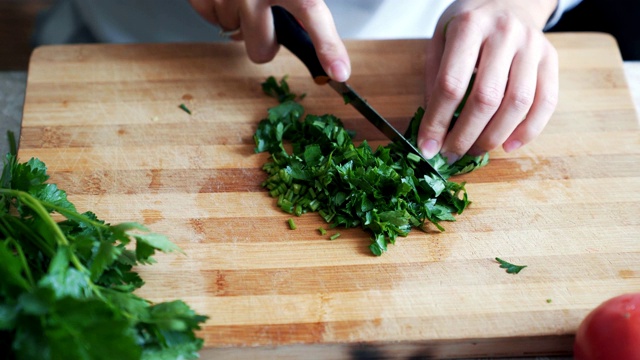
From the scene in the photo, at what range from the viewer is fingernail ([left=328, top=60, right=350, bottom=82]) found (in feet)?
6.43

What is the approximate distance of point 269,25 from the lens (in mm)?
2074

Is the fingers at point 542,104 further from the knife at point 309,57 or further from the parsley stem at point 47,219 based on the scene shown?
the parsley stem at point 47,219

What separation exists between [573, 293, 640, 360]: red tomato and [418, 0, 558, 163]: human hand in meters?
0.60

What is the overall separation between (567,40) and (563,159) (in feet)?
1.82

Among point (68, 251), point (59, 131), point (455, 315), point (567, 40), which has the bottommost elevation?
point (59, 131)

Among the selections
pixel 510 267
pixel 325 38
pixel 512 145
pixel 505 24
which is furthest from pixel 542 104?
pixel 325 38

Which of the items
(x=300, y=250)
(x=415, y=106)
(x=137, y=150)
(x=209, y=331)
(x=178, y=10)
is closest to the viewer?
(x=209, y=331)

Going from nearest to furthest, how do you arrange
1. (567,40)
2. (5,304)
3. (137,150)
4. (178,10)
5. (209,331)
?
(5,304) → (209,331) → (137,150) → (567,40) → (178,10)

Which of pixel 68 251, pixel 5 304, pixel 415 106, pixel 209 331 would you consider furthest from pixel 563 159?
pixel 5 304

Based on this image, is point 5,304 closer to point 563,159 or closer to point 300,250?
point 300,250

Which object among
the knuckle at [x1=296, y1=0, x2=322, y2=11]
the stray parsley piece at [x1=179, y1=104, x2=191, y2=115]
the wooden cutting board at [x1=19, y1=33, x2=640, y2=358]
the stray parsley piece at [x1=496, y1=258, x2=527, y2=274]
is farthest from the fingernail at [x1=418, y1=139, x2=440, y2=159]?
the stray parsley piece at [x1=179, y1=104, x2=191, y2=115]

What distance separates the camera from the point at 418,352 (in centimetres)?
160

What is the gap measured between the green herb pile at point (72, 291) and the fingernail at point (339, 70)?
735 millimetres

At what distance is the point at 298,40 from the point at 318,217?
0.57m
